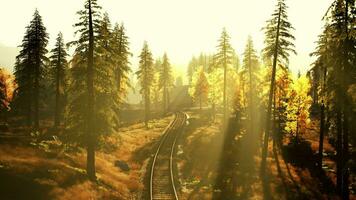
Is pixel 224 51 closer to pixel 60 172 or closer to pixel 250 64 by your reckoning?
pixel 250 64

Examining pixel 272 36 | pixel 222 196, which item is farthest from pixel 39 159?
pixel 272 36

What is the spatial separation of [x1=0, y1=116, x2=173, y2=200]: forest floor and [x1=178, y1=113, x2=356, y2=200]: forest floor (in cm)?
483

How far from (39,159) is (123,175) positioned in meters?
7.45

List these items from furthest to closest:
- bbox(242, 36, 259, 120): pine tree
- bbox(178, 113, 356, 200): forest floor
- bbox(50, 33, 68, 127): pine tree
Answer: bbox(50, 33, 68, 127): pine tree
bbox(242, 36, 259, 120): pine tree
bbox(178, 113, 356, 200): forest floor

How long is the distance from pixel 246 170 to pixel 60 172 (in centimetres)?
1747

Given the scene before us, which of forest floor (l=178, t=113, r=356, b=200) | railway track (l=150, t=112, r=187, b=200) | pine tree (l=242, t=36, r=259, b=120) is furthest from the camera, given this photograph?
pine tree (l=242, t=36, r=259, b=120)

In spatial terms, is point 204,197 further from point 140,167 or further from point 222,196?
point 140,167

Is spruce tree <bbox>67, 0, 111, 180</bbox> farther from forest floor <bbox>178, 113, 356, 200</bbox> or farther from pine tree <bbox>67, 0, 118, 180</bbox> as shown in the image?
forest floor <bbox>178, 113, 356, 200</bbox>

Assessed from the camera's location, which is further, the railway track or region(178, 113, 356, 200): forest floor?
region(178, 113, 356, 200): forest floor

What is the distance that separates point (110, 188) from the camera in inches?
1045

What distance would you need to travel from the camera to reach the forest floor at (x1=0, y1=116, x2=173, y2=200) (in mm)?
21188

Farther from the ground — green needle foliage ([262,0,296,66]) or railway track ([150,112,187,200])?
green needle foliage ([262,0,296,66])

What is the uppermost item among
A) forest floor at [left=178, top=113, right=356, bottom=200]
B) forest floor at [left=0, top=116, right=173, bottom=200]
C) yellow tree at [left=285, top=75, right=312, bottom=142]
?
yellow tree at [left=285, top=75, right=312, bottom=142]

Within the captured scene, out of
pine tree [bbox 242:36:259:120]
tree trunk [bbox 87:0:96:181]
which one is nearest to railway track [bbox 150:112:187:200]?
tree trunk [bbox 87:0:96:181]
